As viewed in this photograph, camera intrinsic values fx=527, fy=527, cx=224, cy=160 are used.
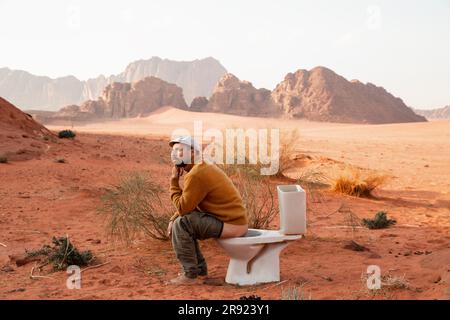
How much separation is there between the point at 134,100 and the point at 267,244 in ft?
269

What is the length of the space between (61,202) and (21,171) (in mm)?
3170

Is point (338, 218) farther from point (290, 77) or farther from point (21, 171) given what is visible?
point (290, 77)

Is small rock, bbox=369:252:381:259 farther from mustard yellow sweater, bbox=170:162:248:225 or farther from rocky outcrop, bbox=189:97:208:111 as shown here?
rocky outcrop, bbox=189:97:208:111

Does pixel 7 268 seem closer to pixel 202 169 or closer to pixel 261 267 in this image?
pixel 202 169

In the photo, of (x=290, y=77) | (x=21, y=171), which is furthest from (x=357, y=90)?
(x=21, y=171)

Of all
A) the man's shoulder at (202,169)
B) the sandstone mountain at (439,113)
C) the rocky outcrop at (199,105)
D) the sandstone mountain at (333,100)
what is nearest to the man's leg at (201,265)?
the man's shoulder at (202,169)

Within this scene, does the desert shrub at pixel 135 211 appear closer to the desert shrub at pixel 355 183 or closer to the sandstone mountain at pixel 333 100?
the desert shrub at pixel 355 183

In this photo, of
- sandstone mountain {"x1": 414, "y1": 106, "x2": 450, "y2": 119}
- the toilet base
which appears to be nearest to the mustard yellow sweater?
the toilet base

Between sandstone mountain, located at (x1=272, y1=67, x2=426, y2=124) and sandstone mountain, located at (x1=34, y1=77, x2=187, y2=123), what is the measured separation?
683 inches

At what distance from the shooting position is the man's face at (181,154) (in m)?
4.69

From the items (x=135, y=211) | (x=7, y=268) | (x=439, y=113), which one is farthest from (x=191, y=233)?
(x=439, y=113)

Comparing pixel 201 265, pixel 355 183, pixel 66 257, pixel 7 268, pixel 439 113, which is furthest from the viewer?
pixel 439 113

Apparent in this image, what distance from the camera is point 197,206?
4.77 metres

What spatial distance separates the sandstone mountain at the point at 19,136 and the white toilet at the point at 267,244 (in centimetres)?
1034
